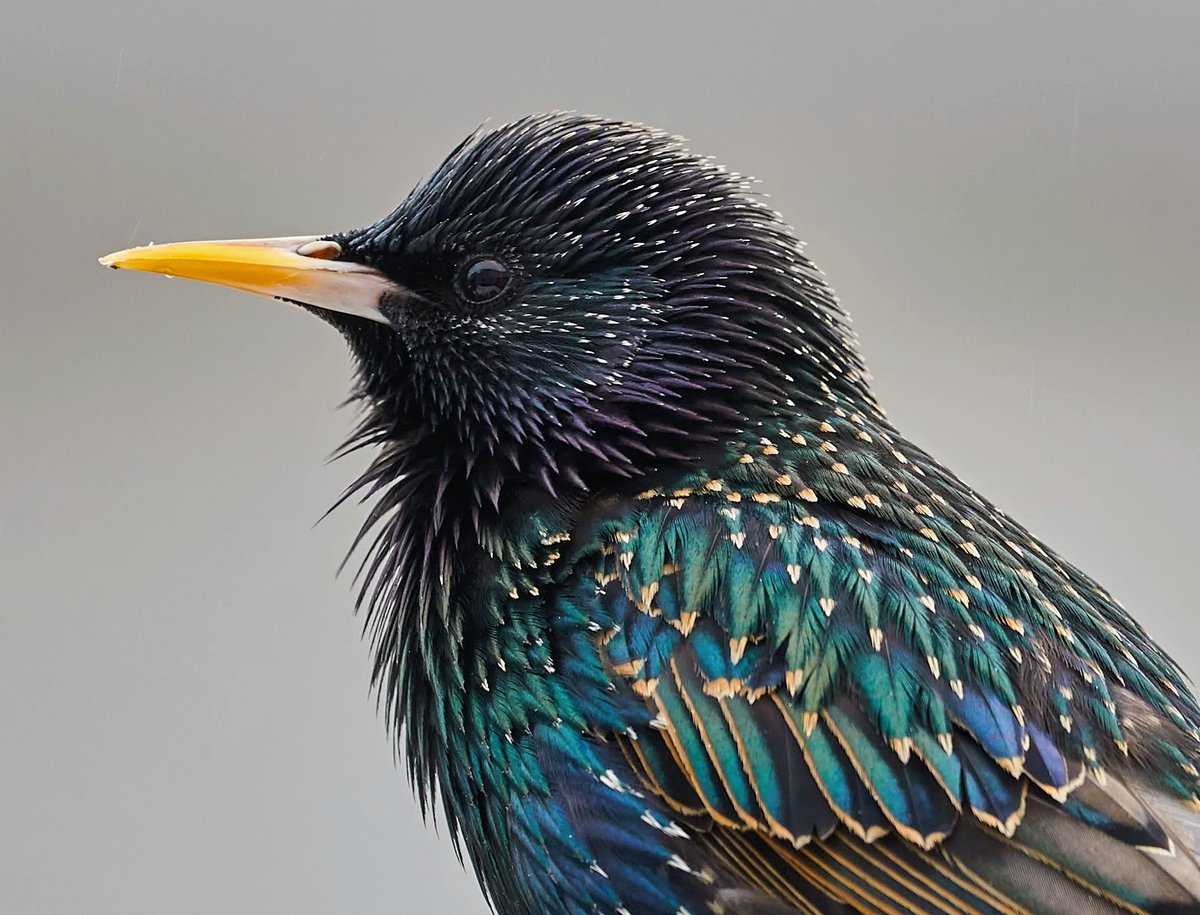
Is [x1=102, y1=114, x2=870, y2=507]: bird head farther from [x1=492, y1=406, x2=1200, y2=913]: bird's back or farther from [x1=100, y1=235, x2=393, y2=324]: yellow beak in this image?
[x1=492, y1=406, x2=1200, y2=913]: bird's back

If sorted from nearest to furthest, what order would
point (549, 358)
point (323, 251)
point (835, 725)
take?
1. point (835, 725)
2. point (549, 358)
3. point (323, 251)

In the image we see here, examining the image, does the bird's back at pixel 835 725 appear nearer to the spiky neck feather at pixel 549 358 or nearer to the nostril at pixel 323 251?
the spiky neck feather at pixel 549 358

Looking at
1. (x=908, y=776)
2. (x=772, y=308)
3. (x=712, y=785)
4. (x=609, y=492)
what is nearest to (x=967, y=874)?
(x=908, y=776)

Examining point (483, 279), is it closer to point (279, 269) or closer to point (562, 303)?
point (562, 303)

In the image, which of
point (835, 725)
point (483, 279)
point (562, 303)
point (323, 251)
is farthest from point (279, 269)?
point (835, 725)

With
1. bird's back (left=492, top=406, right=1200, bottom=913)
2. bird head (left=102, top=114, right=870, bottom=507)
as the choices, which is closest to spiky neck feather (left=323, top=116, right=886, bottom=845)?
bird head (left=102, top=114, right=870, bottom=507)

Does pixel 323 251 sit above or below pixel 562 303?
above

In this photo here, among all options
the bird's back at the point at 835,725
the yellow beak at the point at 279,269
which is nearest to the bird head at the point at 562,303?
the yellow beak at the point at 279,269

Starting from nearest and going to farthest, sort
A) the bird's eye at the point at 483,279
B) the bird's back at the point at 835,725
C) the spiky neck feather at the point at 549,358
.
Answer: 1. the bird's back at the point at 835,725
2. the spiky neck feather at the point at 549,358
3. the bird's eye at the point at 483,279
